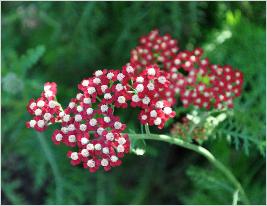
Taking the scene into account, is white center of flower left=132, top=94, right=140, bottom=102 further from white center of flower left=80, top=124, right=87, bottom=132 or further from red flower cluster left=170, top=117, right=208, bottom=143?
red flower cluster left=170, top=117, right=208, bottom=143

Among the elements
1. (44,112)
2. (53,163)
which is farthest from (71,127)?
(53,163)

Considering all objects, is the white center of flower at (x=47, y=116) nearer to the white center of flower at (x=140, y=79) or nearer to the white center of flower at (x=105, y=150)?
the white center of flower at (x=105, y=150)

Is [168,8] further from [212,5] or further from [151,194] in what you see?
[151,194]

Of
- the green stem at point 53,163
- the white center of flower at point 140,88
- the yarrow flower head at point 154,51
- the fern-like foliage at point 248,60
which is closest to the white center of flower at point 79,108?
the white center of flower at point 140,88

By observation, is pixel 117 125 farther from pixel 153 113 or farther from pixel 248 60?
pixel 248 60

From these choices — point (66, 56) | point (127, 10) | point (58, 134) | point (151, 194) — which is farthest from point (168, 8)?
point (58, 134)

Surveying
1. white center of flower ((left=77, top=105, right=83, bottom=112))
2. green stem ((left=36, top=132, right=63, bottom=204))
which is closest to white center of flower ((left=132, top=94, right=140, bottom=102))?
white center of flower ((left=77, top=105, right=83, bottom=112))

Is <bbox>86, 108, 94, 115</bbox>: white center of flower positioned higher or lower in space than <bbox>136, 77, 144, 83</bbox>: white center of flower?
lower

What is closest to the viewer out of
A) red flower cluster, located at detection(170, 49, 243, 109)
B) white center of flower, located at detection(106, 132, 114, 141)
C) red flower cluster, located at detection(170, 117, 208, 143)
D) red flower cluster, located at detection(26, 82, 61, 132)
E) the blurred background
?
white center of flower, located at detection(106, 132, 114, 141)
